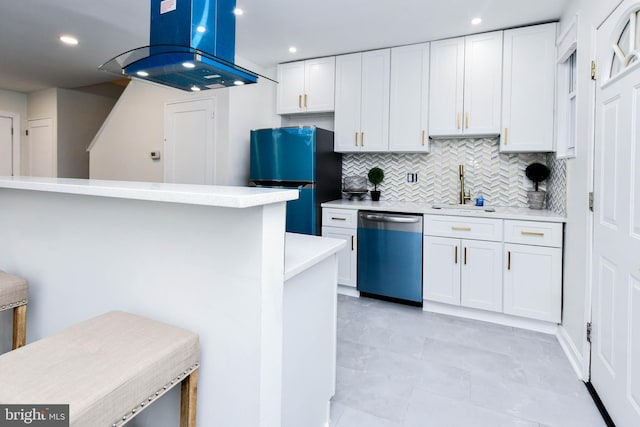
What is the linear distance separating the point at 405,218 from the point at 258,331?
93.2 inches

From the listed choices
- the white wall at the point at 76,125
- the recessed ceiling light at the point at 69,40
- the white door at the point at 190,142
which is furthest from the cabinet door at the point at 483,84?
the white wall at the point at 76,125

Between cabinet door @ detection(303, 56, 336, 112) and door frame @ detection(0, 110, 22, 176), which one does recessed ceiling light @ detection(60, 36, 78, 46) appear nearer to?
cabinet door @ detection(303, 56, 336, 112)

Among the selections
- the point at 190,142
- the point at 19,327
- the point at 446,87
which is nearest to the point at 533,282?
the point at 446,87

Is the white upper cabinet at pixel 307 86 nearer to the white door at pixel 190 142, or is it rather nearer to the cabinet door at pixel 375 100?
the cabinet door at pixel 375 100

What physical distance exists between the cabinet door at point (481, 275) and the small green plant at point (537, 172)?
81 centimetres

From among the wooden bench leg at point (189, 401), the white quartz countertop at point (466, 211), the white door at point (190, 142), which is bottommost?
the wooden bench leg at point (189, 401)

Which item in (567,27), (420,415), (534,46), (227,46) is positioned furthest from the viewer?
(534,46)

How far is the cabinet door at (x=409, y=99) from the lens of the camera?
11.3 feet

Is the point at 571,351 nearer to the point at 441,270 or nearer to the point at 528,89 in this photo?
the point at 441,270

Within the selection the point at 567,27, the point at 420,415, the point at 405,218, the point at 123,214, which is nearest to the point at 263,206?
the point at 123,214

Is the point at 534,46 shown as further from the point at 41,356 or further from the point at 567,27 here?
the point at 41,356

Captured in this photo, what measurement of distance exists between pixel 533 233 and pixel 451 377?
4.52ft

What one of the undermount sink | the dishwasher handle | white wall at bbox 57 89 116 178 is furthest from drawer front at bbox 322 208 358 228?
white wall at bbox 57 89 116 178

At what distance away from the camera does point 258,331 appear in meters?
1.08
